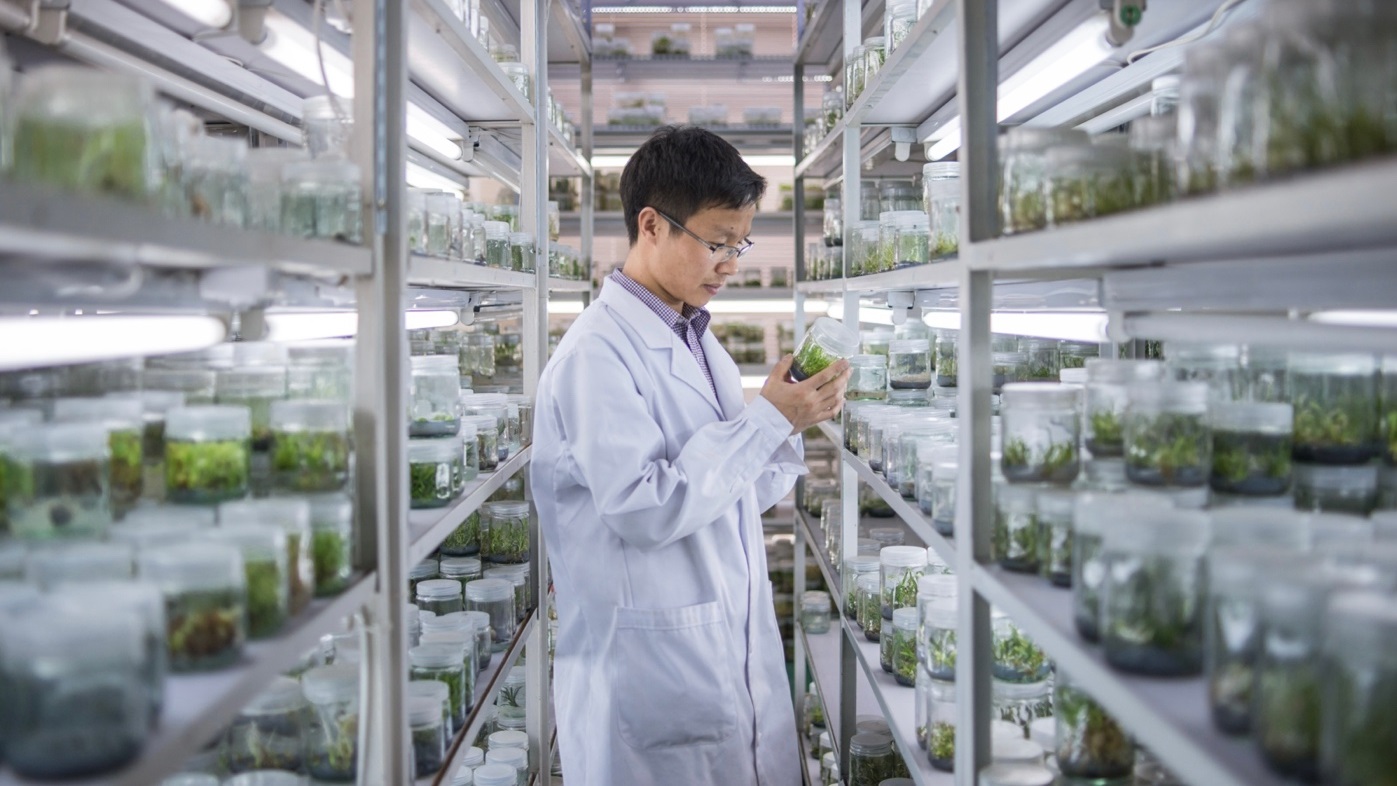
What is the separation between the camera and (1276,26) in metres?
0.81

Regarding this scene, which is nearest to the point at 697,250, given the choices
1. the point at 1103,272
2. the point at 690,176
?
the point at 690,176

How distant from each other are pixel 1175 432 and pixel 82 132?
115 cm

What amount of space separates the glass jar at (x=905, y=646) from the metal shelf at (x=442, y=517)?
2.95 feet

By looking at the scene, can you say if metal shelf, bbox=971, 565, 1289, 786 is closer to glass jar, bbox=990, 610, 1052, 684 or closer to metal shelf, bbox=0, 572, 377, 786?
glass jar, bbox=990, 610, 1052, 684

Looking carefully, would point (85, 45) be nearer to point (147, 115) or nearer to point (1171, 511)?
point (147, 115)

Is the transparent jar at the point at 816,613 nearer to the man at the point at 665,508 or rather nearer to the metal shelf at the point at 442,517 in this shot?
the man at the point at 665,508

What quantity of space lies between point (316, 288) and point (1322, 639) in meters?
1.18

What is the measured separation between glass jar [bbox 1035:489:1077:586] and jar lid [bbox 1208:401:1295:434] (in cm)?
18

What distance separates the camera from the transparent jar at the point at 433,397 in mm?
1917

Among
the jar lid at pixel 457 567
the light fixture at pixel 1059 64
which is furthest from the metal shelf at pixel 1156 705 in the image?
the jar lid at pixel 457 567

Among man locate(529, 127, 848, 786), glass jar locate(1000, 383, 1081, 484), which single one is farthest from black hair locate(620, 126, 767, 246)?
glass jar locate(1000, 383, 1081, 484)

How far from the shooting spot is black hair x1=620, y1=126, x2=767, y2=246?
2250 millimetres

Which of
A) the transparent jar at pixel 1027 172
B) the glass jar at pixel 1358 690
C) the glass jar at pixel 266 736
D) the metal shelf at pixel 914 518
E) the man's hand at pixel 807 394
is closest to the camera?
the glass jar at pixel 1358 690

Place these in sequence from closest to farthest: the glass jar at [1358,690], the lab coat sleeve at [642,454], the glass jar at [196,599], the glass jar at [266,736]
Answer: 1. the glass jar at [1358,690]
2. the glass jar at [196,599]
3. the glass jar at [266,736]
4. the lab coat sleeve at [642,454]
